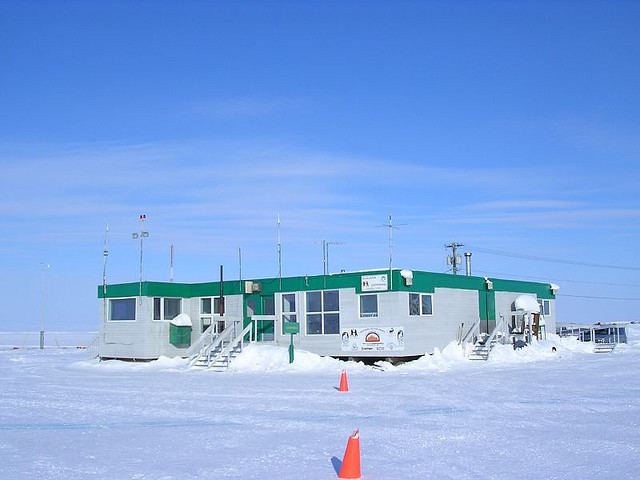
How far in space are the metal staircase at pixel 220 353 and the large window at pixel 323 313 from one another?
2.60 m

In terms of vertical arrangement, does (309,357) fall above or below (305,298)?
below

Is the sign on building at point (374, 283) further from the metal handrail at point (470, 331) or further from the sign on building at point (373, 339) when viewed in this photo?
the metal handrail at point (470, 331)

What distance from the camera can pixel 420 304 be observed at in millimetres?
31641

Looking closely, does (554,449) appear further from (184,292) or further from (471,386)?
(184,292)

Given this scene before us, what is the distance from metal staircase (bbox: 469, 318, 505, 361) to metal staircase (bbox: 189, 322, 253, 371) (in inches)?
369

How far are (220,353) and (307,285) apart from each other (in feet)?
15.2

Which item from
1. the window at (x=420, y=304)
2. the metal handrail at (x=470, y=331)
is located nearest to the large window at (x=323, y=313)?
the window at (x=420, y=304)

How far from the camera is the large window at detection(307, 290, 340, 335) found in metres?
32.1

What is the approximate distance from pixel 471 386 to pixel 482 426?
7744 mm

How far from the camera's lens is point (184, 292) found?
36.4 metres

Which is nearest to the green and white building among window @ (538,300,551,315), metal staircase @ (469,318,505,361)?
metal staircase @ (469,318,505,361)

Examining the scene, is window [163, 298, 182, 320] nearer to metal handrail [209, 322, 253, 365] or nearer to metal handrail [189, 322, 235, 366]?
metal handrail [189, 322, 235, 366]

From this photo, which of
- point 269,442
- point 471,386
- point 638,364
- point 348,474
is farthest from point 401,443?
point 638,364

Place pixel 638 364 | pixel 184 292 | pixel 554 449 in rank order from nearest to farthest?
pixel 554 449 → pixel 638 364 → pixel 184 292
